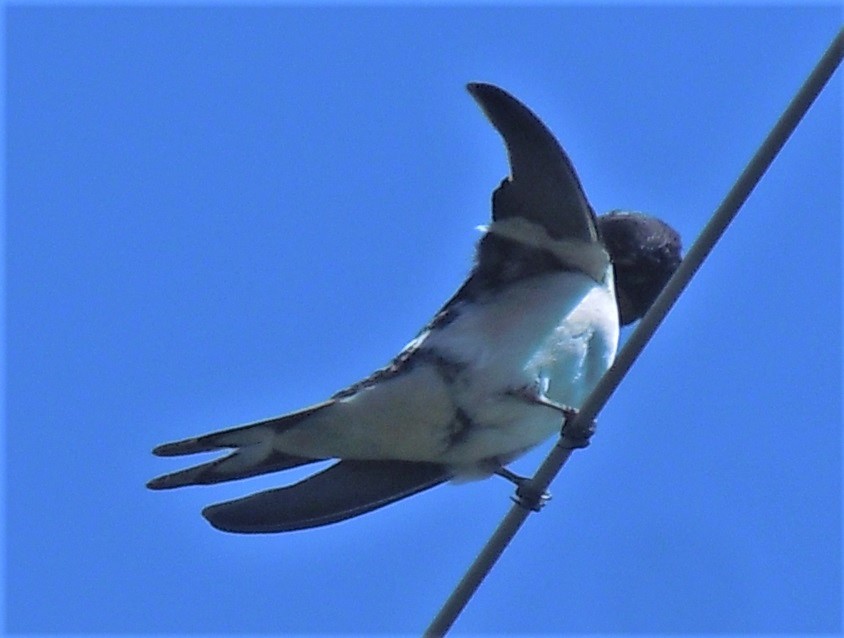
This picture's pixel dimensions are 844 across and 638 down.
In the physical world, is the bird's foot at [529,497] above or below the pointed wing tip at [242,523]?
below

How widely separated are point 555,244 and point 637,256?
53 centimetres

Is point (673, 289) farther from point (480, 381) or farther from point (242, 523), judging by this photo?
point (242, 523)

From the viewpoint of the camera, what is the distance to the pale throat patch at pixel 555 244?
5602mm

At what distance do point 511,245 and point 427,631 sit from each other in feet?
5.57

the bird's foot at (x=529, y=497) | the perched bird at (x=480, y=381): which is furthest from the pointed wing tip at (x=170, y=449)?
the bird's foot at (x=529, y=497)

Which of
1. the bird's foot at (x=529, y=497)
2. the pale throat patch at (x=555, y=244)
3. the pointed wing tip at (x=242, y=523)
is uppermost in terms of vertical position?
the pale throat patch at (x=555, y=244)

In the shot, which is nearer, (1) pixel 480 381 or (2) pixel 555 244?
(1) pixel 480 381

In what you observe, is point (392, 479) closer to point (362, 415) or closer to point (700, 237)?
point (362, 415)

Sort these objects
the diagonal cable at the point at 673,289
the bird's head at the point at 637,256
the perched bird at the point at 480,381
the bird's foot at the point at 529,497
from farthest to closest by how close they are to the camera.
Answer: the bird's head at the point at 637,256, the perched bird at the point at 480,381, the bird's foot at the point at 529,497, the diagonal cable at the point at 673,289

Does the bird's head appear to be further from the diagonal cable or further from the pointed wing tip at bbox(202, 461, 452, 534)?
the diagonal cable

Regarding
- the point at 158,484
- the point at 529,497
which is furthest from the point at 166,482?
the point at 529,497

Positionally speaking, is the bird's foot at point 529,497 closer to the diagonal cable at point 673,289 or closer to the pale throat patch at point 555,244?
the diagonal cable at point 673,289

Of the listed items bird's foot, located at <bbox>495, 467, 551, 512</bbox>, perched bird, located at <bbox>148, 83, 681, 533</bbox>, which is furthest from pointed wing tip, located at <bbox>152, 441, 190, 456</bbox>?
bird's foot, located at <bbox>495, 467, 551, 512</bbox>

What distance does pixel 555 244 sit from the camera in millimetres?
5621
